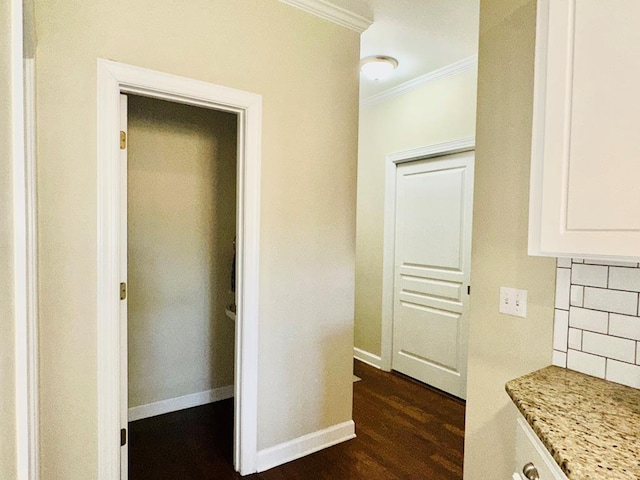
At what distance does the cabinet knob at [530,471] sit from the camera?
1002mm

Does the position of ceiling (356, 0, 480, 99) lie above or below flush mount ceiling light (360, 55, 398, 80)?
above

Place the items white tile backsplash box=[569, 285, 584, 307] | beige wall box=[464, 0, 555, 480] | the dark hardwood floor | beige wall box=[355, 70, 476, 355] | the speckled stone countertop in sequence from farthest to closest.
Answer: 1. beige wall box=[355, 70, 476, 355]
2. the dark hardwood floor
3. beige wall box=[464, 0, 555, 480]
4. white tile backsplash box=[569, 285, 584, 307]
5. the speckled stone countertop

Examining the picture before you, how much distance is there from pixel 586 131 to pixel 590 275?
0.52m

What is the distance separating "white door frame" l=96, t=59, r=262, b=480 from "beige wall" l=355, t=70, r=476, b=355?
179 cm

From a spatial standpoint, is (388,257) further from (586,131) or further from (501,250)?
(586,131)

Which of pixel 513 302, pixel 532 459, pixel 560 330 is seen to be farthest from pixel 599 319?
pixel 532 459

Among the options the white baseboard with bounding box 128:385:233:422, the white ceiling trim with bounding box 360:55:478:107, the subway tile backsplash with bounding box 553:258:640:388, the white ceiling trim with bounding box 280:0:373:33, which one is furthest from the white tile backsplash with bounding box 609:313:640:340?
the white baseboard with bounding box 128:385:233:422

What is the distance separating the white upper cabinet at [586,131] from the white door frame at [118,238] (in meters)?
1.36

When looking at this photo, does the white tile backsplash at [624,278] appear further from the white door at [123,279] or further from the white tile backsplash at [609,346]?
the white door at [123,279]

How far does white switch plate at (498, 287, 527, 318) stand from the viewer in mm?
1456

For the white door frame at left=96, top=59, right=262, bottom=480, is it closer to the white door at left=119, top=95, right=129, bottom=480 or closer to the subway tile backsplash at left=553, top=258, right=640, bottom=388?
the white door at left=119, top=95, right=129, bottom=480

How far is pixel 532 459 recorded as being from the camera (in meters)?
1.04

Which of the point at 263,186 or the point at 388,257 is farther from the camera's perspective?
the point at 388,257

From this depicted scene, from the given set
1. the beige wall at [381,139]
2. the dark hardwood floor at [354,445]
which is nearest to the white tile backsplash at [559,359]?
the dark hardwood floor at [354,445]
